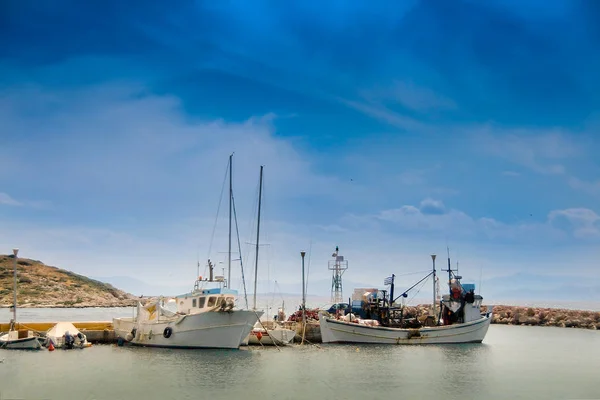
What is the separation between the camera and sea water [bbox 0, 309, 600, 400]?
1242 inches

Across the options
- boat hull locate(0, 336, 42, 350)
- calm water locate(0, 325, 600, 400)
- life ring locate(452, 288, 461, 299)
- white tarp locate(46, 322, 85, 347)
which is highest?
life ring locate(452, 288, 461, 299)

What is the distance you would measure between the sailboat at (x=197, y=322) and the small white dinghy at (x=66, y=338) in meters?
3.67

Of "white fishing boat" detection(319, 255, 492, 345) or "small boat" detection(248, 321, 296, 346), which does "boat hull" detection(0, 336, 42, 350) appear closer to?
"small boat" detection(248, 321, 296, 346)

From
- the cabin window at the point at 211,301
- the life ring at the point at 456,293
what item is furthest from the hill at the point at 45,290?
the life ring at the point at 456,293

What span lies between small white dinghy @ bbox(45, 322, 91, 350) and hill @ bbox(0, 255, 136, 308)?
326ft

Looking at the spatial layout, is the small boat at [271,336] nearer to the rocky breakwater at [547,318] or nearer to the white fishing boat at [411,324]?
the white fishing boat at [411,324]

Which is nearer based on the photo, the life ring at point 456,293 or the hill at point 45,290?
the life ring at point 456,293

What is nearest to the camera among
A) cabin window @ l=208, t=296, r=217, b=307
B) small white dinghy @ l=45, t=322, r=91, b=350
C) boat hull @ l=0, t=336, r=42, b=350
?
boat hull @ l=0, t=336, r=42, b=350

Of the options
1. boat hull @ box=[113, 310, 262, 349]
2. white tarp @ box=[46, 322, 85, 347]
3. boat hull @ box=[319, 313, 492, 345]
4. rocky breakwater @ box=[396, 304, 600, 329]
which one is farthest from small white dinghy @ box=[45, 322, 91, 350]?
rocky breakwater @ box=[396, 304, 600, 329]

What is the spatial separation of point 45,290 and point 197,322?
141535 mm

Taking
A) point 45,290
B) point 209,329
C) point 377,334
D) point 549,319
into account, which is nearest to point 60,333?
point 209,329

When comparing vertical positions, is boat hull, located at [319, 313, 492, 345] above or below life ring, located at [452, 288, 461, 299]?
below

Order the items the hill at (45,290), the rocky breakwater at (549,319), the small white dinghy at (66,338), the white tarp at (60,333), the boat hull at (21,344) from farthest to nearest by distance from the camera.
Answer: the hill at (45,290)
the rocky breakwater at (549,319)
the white tarp at (60,333)
the small white dinghy at (66,338)
the boat hull at (21,344)

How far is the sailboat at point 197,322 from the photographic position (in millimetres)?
47750
